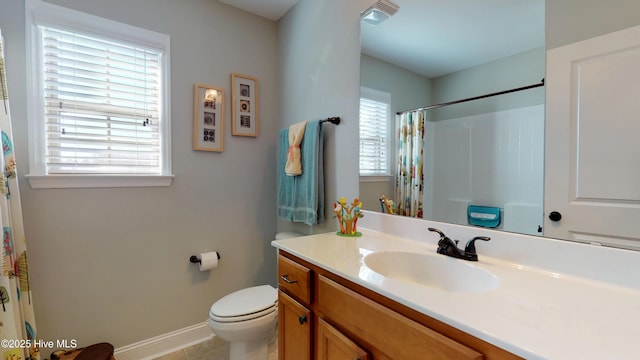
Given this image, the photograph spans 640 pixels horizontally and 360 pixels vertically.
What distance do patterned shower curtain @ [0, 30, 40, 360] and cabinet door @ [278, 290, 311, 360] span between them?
4.25 ft

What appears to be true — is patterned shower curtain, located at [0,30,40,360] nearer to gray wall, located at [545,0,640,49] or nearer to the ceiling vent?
the ceiling vent

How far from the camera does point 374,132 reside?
1513 millimetres

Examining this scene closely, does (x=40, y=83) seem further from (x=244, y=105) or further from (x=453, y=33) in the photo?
(x=453, y=33)

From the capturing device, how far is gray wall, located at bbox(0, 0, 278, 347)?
1.56m

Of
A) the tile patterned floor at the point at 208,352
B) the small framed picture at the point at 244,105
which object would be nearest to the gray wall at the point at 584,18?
the small framed picture at the point at 244,105

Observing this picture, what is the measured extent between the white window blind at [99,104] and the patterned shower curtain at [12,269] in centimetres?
22

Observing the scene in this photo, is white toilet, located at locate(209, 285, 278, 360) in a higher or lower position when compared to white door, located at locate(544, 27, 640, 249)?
lower

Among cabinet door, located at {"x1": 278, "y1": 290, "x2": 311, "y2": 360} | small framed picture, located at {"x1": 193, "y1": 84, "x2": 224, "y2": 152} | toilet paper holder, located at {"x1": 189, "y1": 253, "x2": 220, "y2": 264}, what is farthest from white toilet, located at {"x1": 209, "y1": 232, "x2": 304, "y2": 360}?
small framed picture, located at {"x1": 193, "y1": 84, "x2": 224, "y2": 152}

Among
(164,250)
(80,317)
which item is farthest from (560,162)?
(80,317)

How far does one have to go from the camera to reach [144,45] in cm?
182

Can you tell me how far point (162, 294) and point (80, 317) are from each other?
1.44ft

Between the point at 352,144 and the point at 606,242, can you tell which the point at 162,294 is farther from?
the point at 606,242

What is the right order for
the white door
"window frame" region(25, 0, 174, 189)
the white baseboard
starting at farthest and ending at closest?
the white baseboard → "window frame" region(25, 0, 174, 189) → the white door

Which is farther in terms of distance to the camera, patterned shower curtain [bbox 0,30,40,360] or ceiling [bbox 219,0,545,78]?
patterned shower curtain [bbox 0,30,40,360]
